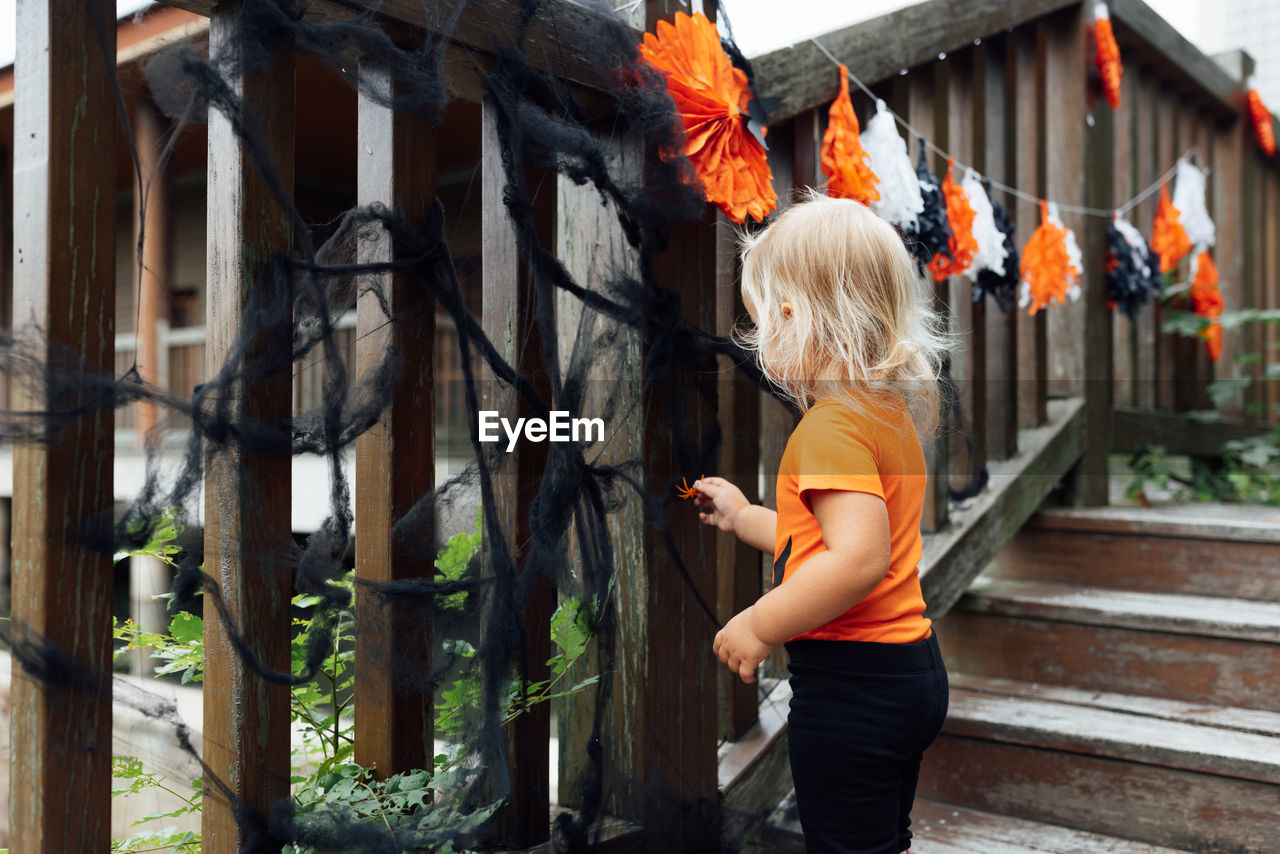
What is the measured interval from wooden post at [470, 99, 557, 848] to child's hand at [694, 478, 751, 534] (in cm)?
31

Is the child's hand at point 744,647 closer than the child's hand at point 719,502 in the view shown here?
Yes

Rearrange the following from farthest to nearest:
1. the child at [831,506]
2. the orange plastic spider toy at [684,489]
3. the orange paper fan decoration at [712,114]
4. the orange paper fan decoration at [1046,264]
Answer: the orange paper fan decoration at [1046,264]
the orange plastic spider toy at [684,489]
the orange paper fan decoration at [712,114]
the child at [831,506]

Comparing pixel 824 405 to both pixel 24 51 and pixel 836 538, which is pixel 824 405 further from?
pixel 24 51

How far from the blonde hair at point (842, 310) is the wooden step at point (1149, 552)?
1.47 metres

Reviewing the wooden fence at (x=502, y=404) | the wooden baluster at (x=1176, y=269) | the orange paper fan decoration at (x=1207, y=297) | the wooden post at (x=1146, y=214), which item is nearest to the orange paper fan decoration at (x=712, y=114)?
the wooden fence at (x=502, y=404)

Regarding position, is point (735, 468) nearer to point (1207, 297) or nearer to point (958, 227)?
point (958, 227)

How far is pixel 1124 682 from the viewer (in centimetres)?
212

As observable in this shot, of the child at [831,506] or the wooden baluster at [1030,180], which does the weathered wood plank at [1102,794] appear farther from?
the wooden baluster at [1030,180]

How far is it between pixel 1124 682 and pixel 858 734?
120cm

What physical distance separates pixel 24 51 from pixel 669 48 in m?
0.82

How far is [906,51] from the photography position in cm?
217

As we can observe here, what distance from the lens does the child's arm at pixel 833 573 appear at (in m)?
1.16

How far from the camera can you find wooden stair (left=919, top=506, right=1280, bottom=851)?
1742 millimetres

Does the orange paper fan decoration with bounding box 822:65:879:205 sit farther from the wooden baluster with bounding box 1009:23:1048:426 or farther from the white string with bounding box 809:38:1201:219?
the wooden baluster with bounding box 1009:23:1048:426
